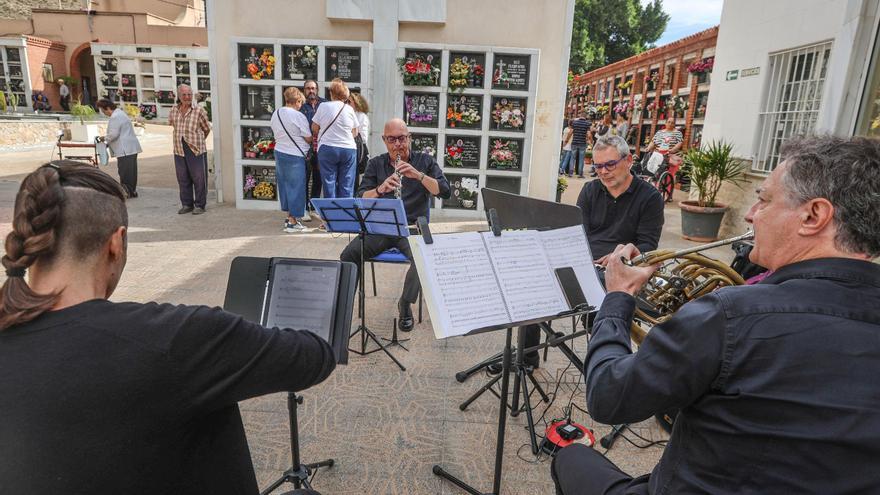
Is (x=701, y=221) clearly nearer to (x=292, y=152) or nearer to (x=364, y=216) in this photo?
(x=364, y=216)

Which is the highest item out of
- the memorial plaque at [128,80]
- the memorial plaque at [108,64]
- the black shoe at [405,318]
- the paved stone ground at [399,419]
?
the memorial plaque at [108,64]

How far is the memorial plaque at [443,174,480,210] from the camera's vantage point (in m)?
7.72

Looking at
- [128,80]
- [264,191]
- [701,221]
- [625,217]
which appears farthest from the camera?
[128,80]

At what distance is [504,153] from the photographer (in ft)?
24.8

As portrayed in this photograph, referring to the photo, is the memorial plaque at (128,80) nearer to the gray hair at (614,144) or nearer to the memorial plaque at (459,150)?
the memorial plaque at (459,150)

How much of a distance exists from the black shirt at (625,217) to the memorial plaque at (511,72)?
13.5 ft

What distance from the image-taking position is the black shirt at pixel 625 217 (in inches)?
136

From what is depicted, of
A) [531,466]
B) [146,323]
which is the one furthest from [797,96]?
[146,323]

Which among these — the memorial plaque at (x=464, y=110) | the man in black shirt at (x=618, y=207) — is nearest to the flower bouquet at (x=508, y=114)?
the memorial plaque at (x=464, y=110)

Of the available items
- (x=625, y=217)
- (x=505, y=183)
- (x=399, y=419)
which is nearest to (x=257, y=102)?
(x=505, y=183)

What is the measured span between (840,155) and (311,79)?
7213 mm

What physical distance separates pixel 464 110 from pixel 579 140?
7037 millimetres

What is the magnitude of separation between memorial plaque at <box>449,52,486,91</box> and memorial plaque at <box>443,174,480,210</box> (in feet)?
4.30

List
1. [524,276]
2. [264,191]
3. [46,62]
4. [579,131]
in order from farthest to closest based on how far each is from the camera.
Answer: [46,62], [579,131], [264,191], [524,276]
